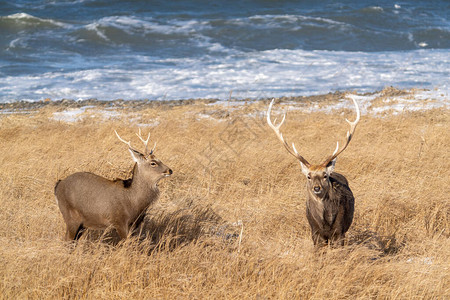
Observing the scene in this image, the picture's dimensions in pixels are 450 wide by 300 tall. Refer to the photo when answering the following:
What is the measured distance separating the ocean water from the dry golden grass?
5948mm

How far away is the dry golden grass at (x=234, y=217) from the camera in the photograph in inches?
152

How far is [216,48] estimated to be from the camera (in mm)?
23641

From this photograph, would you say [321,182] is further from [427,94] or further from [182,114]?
[427,94]

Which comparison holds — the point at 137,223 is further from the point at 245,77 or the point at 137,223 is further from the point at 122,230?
the point at 245,77

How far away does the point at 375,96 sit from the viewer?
12.7 m

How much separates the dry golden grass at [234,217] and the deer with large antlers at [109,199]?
7.9 inches

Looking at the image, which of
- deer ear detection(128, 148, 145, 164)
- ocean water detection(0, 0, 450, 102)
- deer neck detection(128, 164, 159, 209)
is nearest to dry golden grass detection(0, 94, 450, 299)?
deer neck detection(128, 164, 159, 209)

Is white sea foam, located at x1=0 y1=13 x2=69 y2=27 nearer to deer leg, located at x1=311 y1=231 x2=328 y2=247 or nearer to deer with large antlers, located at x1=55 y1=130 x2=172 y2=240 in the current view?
deer with large antlers, located at x1=55 y1=130 x2=172 y2=240

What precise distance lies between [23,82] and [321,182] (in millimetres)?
15160

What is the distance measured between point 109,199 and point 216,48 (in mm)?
19693

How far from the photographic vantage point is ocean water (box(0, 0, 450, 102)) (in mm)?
16562

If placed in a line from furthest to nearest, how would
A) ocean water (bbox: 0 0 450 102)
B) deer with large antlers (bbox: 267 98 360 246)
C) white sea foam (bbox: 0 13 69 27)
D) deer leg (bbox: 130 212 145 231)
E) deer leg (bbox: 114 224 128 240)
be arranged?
white sea foam (bbox: 0 13 69 27) → ocean water (bbox: 0 0 450 102) → deer leg (bbox: 130 212 145 231) → deer leg (bbox: 114 224 128 240) → deer with large antlers (bbox: 267 98 360 246)

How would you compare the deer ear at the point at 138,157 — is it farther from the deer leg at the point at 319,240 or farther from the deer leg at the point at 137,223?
the deer leg at the point at 319,240

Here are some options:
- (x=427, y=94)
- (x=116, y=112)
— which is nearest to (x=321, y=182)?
(x=116, y=112)
